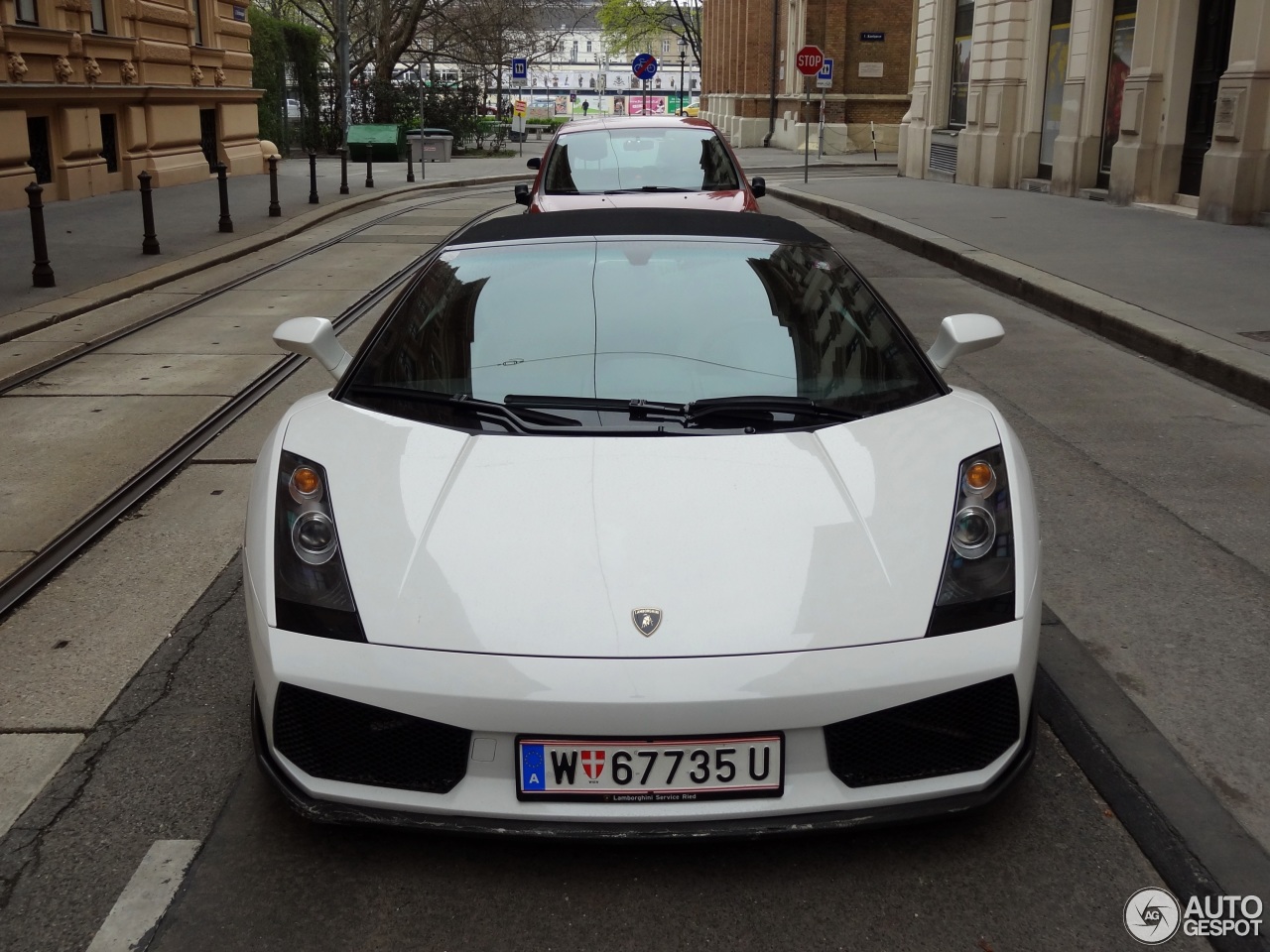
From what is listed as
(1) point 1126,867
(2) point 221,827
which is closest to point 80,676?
(2) point 221,827

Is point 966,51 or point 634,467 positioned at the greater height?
point 966,51

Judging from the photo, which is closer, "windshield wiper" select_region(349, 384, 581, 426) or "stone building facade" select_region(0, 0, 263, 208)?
"windshield wiper" select_region(349, 384, 581, 426)

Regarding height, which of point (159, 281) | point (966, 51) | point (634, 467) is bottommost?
Answer: point (159, 281)

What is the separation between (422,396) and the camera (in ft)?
11.8

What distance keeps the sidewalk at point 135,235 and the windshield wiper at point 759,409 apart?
26.6 feet

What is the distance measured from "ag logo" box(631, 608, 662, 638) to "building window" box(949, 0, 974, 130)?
26422mm

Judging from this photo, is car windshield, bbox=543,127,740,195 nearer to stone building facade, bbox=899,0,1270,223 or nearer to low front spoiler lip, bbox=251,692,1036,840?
low front spoiler lip, bbox=251,692,1036,840

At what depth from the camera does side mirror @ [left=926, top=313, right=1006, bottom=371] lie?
13.3 ft

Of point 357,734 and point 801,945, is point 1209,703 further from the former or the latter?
point 357,734

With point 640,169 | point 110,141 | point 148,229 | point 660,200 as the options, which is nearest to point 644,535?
point 660,200

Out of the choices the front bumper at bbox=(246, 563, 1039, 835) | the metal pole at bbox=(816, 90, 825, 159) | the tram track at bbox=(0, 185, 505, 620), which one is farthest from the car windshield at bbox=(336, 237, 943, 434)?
the metal pole at bbox=(816, 90, 825, 159)

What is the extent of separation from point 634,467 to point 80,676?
6.39ft

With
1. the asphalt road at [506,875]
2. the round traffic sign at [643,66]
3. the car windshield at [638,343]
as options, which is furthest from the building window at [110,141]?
the round traffic sign at [643,66]

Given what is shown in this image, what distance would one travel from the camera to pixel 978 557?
9.78 feet
